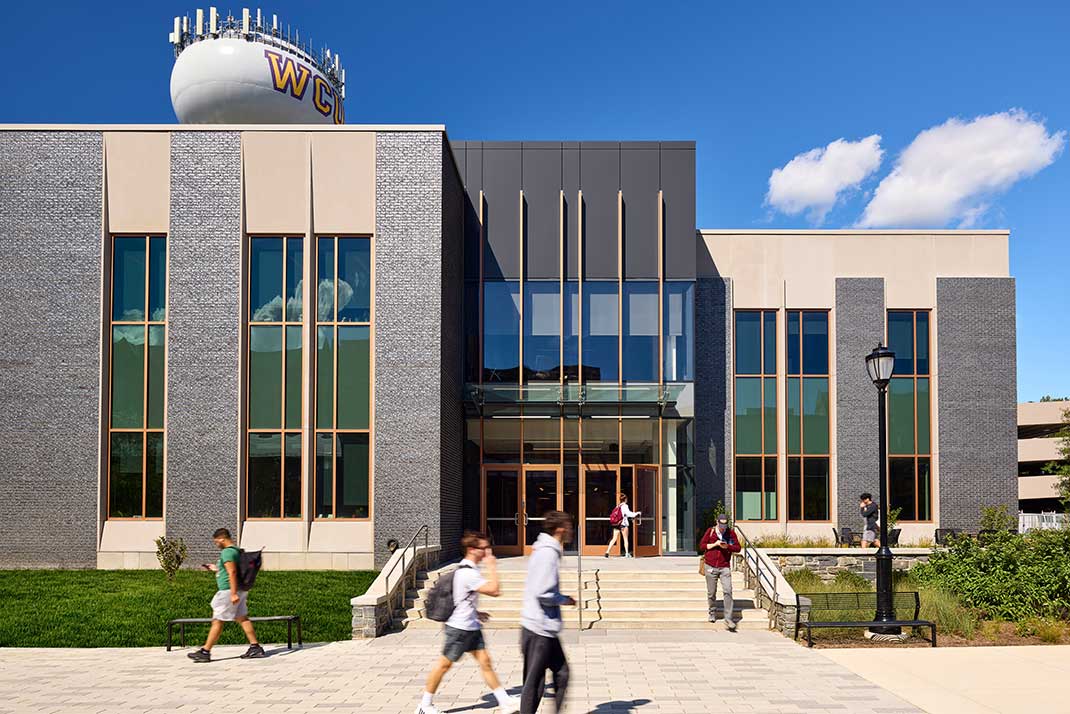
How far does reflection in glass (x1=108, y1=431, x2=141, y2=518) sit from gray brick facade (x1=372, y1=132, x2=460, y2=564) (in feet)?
17.6

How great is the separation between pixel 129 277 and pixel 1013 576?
19.3 m

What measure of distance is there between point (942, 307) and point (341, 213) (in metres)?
17.5

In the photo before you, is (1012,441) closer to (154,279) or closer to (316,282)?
(316,282)

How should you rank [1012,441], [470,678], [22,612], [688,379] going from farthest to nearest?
[1012,441] < [688,379] < [22,612] < [470,678]

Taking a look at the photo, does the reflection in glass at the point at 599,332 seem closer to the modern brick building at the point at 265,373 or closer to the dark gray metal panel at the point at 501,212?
the modern brick building at the point at 265,373

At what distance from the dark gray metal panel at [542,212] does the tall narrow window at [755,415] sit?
6.04 meters

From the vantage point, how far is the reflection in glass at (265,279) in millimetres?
23609

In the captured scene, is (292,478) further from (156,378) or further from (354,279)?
(354,279)

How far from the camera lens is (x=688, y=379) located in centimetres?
2730

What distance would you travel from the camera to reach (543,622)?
8961 millimetres

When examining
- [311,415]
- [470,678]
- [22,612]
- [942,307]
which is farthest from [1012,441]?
[22,612]

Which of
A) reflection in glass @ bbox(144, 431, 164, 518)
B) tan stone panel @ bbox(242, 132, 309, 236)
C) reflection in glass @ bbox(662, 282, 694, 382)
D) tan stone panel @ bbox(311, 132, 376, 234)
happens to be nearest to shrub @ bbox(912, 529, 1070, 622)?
reflection in glass @ bbox(662, 282, 694, 382)

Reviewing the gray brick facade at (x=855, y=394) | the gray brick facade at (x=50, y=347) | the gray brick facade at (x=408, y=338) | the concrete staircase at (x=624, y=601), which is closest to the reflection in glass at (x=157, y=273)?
the gray brick facade at (x=50, y=347)

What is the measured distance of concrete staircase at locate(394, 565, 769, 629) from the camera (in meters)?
18.1
